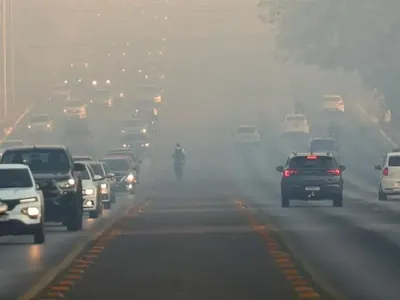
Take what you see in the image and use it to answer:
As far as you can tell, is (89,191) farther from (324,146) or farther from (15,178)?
(324,146)

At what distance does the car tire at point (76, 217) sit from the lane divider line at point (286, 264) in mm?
3833

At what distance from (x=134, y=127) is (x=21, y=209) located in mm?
74419

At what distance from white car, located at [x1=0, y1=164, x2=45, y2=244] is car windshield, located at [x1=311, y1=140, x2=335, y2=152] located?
183ft

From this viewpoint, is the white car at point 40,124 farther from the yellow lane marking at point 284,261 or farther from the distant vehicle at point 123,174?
the yellow lane marking at point 284,261

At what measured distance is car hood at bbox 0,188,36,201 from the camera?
33.2 m

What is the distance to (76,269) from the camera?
26609 mm

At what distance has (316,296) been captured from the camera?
21.4m

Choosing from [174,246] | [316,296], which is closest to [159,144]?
[174,246]

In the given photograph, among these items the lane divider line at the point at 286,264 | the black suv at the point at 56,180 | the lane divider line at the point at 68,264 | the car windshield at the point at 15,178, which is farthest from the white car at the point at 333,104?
the car windshield at the point at 15,178

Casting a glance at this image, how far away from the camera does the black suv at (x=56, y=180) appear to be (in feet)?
124

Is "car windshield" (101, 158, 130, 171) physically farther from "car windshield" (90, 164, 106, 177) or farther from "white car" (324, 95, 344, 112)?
"white car" (324, 95, 344, 112)

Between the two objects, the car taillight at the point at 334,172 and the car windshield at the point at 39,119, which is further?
the car windshield at the point at 39,119

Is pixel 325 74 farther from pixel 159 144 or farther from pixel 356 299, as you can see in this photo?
pixel 356 299

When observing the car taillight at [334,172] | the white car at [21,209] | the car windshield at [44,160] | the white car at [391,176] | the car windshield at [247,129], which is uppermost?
the car windshield at [44,160]
